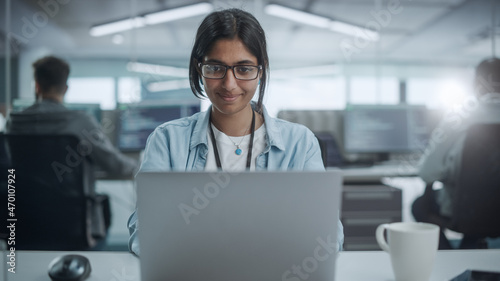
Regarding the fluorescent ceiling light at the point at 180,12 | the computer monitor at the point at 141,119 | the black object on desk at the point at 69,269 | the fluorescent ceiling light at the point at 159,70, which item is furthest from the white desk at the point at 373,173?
the fluorescent ceiling light at the point at 159,70

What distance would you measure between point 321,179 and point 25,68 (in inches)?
317

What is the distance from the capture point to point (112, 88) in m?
8.24

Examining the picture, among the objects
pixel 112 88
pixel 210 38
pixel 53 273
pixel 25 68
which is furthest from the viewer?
pixel 112 88

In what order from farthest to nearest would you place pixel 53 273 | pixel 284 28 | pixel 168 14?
pixel 284 28, pixel 168 14, pixel 53 273

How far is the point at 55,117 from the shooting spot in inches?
88.4

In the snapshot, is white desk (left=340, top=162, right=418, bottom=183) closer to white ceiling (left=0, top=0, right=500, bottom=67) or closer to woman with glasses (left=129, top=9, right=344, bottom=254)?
woman with glasses (left=129, top=9, right=344, bottom=254)

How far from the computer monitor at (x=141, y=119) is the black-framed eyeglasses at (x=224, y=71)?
169 cm

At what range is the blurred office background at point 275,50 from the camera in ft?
13.7

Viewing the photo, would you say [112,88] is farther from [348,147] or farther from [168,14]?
[348,147]

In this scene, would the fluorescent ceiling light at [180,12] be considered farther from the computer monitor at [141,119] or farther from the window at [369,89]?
the window at [369,89]

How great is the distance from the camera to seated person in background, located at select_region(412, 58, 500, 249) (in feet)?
7.33

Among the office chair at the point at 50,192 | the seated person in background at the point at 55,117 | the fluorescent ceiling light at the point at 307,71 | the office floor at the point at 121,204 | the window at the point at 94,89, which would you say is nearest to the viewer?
the office chair at the point at 50,192

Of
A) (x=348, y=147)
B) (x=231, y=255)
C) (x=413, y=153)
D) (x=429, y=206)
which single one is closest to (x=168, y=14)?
(x=348, y=147)

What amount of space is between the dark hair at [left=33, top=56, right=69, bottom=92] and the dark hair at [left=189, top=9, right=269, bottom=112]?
137 centimetres
